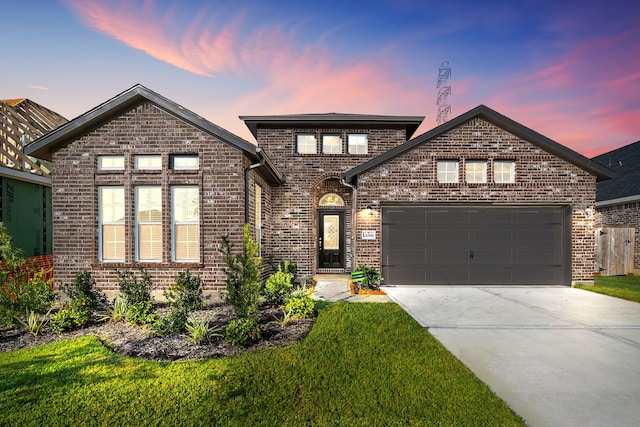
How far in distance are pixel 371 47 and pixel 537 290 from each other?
31.6ft

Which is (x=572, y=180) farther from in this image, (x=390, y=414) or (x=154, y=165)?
(x=154, y=165)

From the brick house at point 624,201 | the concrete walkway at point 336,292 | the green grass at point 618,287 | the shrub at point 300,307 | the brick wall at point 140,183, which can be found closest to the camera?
the shrub at point 300,307

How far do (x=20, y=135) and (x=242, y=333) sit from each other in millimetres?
14132

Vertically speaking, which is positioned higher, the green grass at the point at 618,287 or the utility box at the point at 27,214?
the utility box at the point at 27,214

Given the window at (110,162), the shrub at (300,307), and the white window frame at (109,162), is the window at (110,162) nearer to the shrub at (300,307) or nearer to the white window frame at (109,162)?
the white window frame at (109,162)

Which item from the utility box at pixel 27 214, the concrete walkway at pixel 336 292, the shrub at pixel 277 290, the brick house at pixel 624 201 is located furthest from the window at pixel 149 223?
the brick house at pixel 624 201

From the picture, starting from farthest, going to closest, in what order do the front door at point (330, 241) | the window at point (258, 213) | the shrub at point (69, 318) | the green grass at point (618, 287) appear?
the front door at point (330, 241) → the window at point (258, 213) → the green grass at point (618, 287) → the shrub at point (69, 318)

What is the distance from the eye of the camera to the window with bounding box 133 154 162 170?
311 inches

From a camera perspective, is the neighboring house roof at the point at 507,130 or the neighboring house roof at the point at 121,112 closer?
the neighboring house roof at the point at 121,112

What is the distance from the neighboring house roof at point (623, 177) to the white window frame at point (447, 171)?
981 cm

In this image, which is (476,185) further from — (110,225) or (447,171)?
(110,225)

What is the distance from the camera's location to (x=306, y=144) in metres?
12.2

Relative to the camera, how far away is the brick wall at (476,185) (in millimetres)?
10000

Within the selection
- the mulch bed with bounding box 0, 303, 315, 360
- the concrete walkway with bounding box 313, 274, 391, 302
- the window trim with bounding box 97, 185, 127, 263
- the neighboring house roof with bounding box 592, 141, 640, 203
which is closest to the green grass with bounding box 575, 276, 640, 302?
the neighboring house roof with bounding box 592, 141, 640, 203
